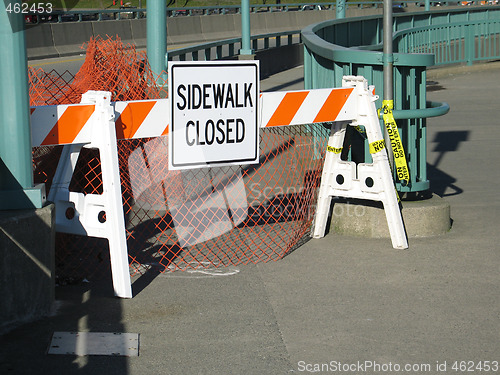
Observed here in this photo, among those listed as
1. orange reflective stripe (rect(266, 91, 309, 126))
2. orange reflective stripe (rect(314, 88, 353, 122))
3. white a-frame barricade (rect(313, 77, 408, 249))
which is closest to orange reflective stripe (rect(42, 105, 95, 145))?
orange reflective stripe (rect(266, 91, 309, 126))

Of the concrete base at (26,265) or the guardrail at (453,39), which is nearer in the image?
the concrete base at (26,265)

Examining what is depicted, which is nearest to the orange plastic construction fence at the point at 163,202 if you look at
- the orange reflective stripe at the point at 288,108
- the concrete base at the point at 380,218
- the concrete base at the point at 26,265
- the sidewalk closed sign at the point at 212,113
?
the concrete base at the point at 380,218

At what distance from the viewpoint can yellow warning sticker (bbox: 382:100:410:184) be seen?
7.80 m

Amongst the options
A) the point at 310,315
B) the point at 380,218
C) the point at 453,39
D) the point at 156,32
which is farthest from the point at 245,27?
the point at 310,315

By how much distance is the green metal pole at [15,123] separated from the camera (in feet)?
19.4

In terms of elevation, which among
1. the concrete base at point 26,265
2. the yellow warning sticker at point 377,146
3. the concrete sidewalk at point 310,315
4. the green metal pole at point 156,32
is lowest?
the concrete sidewalk at point 310,315

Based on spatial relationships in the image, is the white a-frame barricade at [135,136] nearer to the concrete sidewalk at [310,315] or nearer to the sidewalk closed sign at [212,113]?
the sidewalk closed sign at [212,113]

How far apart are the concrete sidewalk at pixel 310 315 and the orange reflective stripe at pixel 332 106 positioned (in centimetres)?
109

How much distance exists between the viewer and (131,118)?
21.8 ft

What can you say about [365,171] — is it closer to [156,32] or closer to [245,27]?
[156,32]

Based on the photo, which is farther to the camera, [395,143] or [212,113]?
[395,143]

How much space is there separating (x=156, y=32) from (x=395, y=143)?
4898 millimetres

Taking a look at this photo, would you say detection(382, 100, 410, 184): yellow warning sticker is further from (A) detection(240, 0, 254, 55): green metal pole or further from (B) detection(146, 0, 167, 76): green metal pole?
(A) detection(240, 0, 254, 55): green metal pole

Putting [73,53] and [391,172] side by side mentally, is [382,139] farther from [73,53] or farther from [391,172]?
[73,53]
